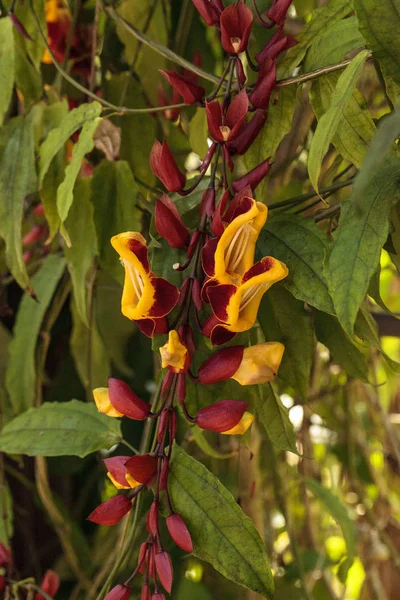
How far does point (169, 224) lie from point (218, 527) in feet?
0.47

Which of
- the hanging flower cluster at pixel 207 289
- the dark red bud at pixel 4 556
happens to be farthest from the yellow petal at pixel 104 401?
the dark red bud at pixel 4 556

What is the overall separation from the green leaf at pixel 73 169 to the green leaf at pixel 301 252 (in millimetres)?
104

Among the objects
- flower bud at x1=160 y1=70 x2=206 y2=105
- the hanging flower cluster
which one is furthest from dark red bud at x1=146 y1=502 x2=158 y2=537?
flower bud at x1=160 y1=70 x2=206 y2=105

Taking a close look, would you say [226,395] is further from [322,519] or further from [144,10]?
[322,519]

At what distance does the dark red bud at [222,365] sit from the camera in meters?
0.35

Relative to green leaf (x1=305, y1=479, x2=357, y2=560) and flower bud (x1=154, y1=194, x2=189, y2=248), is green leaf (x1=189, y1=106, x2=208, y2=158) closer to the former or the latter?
flower bud (x1=154, y1=194, x2=189, y2=248)

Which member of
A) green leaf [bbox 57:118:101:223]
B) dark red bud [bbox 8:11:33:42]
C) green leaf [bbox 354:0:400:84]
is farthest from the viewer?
dark red bud [bbox 8:11:33:42]

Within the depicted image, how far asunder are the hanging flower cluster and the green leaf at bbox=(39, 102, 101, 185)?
7 cm

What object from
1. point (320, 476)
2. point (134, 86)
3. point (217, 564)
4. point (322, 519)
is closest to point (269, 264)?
point (217, 564)

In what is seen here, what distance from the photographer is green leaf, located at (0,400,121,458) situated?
433 mm

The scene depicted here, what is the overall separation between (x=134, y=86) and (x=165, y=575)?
0.38 meters

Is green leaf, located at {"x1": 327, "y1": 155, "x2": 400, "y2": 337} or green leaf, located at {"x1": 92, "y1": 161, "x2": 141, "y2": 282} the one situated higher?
green leaf, located at {"x1": 327, "y1": 155, "x2": 400, "y2": 337}

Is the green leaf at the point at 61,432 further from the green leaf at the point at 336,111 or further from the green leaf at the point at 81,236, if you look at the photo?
the green leaf at the point at 336,111

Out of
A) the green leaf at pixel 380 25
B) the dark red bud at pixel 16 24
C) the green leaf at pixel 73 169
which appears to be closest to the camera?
the green leaf at pixel 380 25
